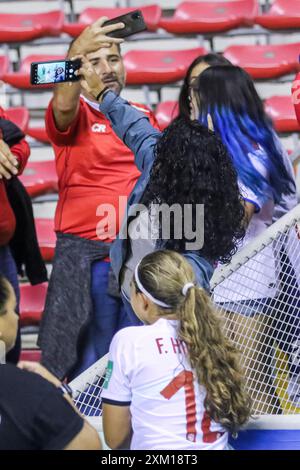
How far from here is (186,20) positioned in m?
5.91

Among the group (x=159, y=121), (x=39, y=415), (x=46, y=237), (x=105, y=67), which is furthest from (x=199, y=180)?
(x=159, y=121)

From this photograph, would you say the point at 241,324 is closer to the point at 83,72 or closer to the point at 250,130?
the point at 250,130

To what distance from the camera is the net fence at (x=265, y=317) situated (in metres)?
2.99

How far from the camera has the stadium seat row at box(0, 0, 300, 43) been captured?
5.84 meters

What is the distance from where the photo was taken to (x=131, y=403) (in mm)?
2482

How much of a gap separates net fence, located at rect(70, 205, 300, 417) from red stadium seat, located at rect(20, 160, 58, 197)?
208 centimetres

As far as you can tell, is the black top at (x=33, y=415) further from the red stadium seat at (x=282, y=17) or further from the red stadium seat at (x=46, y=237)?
the red stadium seat at (x=282, y=17)

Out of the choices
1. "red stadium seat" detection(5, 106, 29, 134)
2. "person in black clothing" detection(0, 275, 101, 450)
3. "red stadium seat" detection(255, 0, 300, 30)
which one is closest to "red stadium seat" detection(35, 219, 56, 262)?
"red stadium seat" detection(5, 106, 29, 134)

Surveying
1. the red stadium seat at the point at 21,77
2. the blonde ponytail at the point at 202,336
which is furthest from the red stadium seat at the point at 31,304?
the blonde ponytail at the point at 202,336

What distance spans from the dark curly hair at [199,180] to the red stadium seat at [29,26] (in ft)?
11.1

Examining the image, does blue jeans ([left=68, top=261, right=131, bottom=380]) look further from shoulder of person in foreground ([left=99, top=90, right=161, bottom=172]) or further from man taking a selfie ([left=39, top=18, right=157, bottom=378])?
shoulder of person in foreground ([left=99, top=90, right=161, bottom=172])

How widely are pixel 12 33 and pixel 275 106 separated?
5.44 feet

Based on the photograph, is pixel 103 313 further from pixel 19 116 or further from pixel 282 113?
pixel 282 113
